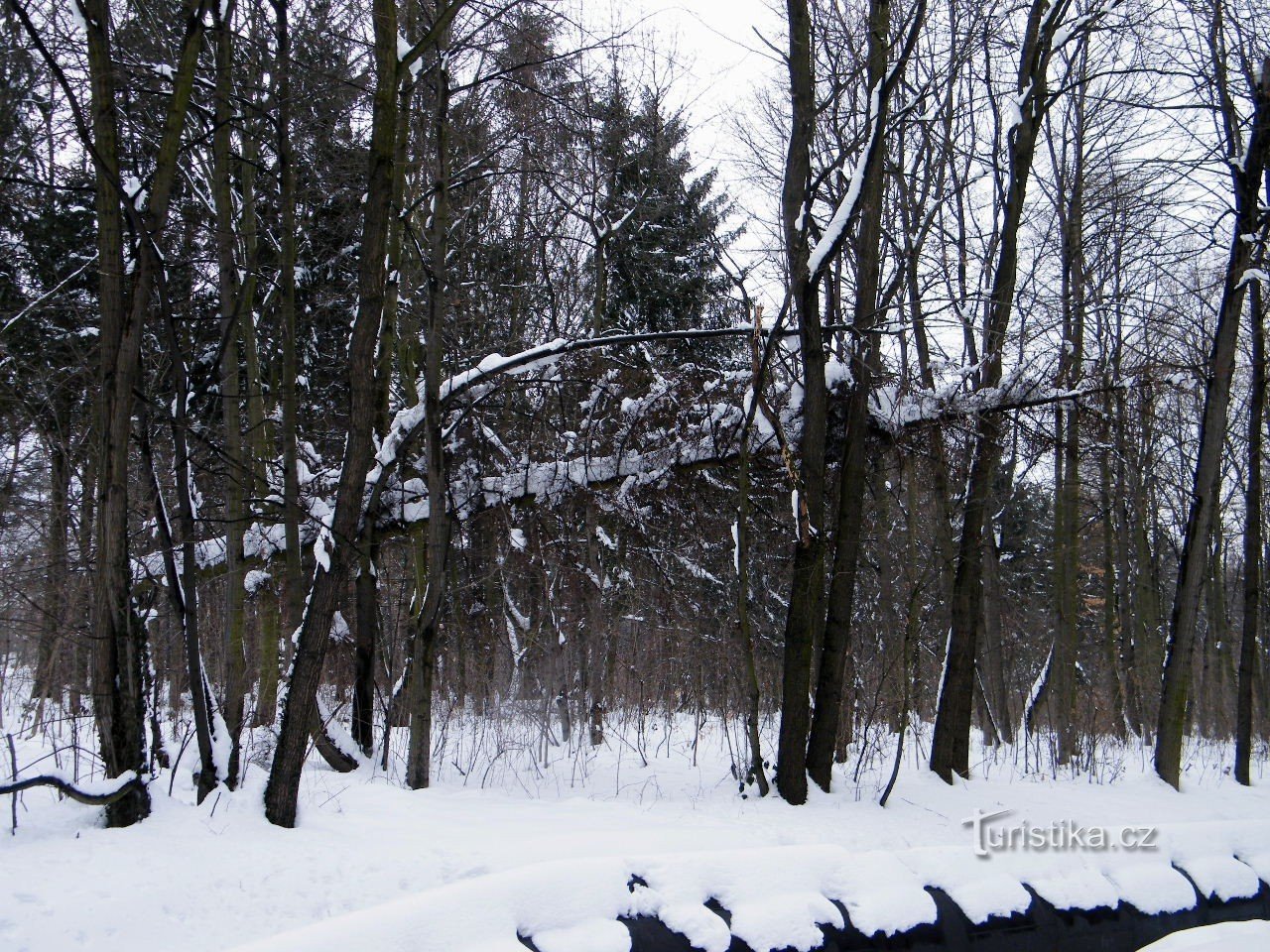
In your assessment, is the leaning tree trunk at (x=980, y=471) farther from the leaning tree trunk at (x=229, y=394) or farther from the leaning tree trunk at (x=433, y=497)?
the leaning tree trunk at (x=229, y=394)

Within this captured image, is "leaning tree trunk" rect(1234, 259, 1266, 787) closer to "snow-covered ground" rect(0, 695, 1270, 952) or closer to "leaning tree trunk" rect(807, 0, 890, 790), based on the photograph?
"snow-covered ground" rect(0, 695, 1270, 952)

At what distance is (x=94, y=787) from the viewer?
388 centimetres

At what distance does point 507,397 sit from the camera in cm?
870

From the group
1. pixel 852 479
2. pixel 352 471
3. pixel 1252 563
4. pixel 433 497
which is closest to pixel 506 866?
pixel 352 471

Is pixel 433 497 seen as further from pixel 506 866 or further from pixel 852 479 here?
pixel 506 866

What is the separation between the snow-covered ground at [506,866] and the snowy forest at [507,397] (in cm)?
33

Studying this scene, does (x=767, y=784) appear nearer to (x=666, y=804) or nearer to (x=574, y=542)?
(x=666, y=804)

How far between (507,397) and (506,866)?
18.1 feet

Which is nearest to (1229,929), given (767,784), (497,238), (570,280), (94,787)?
(767,784)

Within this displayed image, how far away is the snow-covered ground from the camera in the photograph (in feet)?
9.57

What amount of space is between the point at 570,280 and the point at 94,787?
857cm

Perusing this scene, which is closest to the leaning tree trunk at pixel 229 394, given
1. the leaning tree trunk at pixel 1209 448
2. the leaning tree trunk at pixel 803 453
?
the leaning tree trunk at pixel 803 453

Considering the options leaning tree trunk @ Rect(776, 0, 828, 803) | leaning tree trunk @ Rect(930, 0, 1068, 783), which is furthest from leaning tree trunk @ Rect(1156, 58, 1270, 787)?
leaning tree trunk @ Rect(776, 0, 828, 803)

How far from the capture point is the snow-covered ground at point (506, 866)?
2916 millimetres
